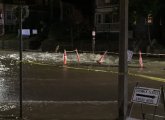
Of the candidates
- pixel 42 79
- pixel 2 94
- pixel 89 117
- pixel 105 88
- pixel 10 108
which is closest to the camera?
pixel 89 117

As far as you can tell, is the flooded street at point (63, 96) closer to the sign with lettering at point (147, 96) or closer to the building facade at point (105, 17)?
the sign with lettering at point (147, 96)

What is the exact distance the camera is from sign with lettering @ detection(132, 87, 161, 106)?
9.47 meters

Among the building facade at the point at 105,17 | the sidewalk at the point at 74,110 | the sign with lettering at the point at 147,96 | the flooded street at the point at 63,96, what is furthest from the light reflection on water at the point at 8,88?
the building facade at the point at 105,17

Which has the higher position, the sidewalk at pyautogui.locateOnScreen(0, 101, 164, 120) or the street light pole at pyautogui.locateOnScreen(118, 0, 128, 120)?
the street light pole at pyautogui.locateOnScreen(118, 0, 128, 120)

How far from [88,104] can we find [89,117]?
2.20m

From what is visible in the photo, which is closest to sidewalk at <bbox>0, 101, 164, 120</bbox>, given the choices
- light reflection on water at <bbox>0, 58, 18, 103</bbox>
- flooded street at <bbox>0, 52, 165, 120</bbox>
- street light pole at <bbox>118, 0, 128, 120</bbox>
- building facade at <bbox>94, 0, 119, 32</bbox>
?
flooded street at <bbox>0, 52, 165, 120</bbox>

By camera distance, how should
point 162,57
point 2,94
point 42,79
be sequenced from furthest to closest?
point 162,57
point 42,79
point 2,94

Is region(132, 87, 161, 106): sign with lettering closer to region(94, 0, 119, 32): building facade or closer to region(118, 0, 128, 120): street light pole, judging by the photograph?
region(118, 0, 128, 120): street light pole

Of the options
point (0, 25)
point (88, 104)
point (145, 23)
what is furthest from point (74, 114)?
point (0, 25)

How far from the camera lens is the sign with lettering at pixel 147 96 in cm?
947

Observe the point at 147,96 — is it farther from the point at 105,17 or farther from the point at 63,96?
the point at 105,17

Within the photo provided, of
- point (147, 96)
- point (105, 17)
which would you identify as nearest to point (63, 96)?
point (147, 96)

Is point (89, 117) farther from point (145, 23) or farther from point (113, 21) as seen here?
point (113, 21)

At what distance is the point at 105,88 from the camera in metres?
18.6
